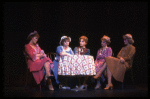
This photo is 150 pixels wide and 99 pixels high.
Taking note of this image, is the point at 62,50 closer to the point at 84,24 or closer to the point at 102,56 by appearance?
the point at 102,56

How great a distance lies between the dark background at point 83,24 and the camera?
18.0ft

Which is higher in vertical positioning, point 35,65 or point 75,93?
point 35,65

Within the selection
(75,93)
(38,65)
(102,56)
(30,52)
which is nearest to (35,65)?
(38,65)

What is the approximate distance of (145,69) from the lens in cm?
578

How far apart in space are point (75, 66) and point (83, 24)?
2398mm

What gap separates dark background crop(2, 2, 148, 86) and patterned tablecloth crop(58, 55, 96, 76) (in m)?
2.09

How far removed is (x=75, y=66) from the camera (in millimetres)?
3752

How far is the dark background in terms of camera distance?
5496 millimetres

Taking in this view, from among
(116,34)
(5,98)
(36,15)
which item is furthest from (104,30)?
(5,98)

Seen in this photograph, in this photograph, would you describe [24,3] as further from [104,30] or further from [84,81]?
[84,81]

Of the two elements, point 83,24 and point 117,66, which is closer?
point 117,66

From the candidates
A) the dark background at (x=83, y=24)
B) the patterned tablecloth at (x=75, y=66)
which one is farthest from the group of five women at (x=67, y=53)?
the dark background at (x=83, y=24)

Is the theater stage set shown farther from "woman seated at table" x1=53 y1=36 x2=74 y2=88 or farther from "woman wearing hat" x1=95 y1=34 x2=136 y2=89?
"woman wearing hat" x1=95 y1=34 x2=136 y2=89

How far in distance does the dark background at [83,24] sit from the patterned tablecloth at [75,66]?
2.09m
